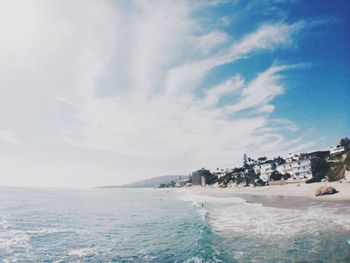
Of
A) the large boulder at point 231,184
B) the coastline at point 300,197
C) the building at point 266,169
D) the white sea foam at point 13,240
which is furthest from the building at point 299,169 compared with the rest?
the white sea foam at point 13,240

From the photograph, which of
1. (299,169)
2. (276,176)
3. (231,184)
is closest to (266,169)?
(231,184)

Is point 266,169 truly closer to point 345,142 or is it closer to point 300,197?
point 345,142

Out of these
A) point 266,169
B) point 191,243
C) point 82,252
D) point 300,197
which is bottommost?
point 191,243

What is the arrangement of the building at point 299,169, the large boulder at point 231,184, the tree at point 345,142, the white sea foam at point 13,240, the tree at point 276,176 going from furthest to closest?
the large boulder at point 231,184
the tree at point 276,176
the building at point 299,169
the tree at point 345,142
the white sea foam at point 13,240

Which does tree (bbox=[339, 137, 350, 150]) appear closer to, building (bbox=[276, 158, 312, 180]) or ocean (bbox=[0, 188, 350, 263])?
building (bbox=[276, 158, 312, 180])

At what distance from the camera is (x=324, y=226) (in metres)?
21.1

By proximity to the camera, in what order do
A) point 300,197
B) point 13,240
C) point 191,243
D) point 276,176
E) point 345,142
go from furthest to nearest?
point 276,176
point 345,142
point 300,197
point 13,240
point 191,243

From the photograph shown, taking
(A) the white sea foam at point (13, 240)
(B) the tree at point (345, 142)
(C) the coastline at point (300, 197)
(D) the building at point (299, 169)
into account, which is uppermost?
(B) the tree at point (345, 142)

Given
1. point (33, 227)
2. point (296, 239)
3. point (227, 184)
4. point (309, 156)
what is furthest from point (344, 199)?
point (227, 184)

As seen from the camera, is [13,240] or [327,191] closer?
[13,240]

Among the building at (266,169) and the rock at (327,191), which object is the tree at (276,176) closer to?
the building at (266,169)

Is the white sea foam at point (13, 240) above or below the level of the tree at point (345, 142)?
below

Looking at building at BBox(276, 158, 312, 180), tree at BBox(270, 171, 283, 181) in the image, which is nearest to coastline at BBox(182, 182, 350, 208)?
building at BBox(276, 158, 312, 180)

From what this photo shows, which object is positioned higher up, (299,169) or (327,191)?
(299,169)
